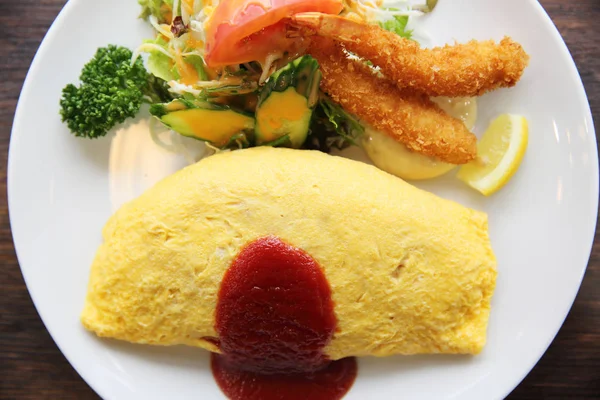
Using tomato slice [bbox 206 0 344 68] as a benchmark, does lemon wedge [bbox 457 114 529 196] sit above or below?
below

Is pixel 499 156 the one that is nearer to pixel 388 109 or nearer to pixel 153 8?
pixel 388 109

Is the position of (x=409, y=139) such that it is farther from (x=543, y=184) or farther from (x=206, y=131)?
(x=206, y=131)

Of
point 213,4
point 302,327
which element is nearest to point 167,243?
point 302,327

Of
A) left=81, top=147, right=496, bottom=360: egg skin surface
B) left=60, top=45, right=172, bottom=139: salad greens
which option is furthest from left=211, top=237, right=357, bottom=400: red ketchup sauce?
left=60, top=45, right=172, bottom=139: salad greens

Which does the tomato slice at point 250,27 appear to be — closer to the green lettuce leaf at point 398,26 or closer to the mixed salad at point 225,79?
the mixed salad at point 225,79

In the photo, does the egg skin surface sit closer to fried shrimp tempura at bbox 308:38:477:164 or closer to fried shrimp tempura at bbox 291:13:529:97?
fried shrimp tempura at bbox 308:38:477:164

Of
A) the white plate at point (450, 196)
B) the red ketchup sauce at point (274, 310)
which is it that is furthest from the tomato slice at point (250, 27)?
the red ketchup sauce at point (274, 310)
